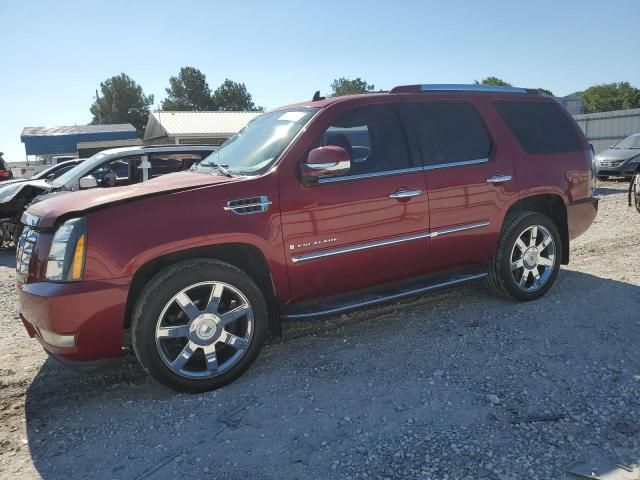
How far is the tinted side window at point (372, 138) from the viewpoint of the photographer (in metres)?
4.01

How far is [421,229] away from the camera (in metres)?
4.15

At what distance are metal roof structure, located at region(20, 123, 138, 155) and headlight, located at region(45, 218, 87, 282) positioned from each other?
139 ft

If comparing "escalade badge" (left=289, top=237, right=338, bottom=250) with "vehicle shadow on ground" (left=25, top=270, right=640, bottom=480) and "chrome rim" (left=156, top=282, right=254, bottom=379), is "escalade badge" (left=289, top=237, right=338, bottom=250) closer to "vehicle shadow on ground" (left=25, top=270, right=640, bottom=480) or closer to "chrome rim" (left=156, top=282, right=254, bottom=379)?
"chrome rim" (left=156, top=282, right=254, bottom=379)

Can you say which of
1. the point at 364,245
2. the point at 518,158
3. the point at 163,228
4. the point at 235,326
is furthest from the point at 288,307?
the point at 518,158

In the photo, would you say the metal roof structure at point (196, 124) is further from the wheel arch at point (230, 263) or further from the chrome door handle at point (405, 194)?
the wheel arch at point (230, 263)

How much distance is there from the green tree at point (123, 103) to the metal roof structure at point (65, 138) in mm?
39561

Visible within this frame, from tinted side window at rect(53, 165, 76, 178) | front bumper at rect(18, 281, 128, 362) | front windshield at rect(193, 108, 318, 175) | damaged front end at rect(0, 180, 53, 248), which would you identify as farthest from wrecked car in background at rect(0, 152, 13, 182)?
front bumper at rect(18, 281, 128, 362)

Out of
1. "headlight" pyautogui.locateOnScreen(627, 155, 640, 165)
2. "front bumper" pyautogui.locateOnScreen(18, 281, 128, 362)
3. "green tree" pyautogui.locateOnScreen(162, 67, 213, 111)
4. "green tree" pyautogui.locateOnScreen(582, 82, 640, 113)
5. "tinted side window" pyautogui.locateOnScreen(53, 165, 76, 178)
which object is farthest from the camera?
"green tree" pyautogui.locateOnScreen(162, 67, 213, 111)

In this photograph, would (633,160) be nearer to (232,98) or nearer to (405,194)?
(405,194)

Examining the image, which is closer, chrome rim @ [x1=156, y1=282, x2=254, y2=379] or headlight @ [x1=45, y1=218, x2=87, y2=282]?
headlight @ [x1=45, y1=218, x2=87, y2=282]

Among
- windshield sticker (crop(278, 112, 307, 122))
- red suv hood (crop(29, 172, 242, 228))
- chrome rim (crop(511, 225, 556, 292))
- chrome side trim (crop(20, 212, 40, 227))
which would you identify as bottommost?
chrome rim (crop(511, 225, 556, 292))

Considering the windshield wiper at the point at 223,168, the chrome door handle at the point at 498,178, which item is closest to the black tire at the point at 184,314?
the windshield wiper at the point at 223,168

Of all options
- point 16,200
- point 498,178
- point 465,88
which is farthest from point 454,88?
point 16,200

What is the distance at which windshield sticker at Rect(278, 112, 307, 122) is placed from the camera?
13.4 ft
